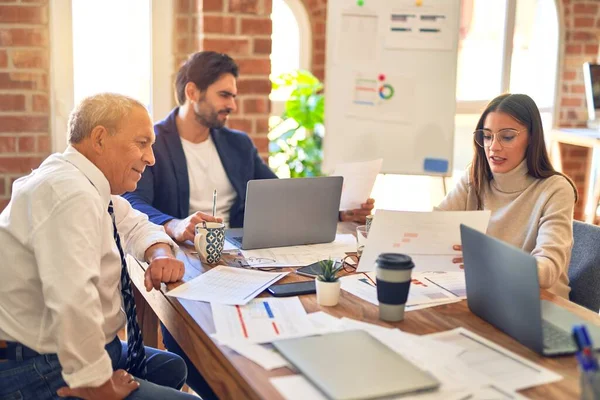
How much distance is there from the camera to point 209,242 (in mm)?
1904

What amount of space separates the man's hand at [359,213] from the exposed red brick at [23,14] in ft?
4.80

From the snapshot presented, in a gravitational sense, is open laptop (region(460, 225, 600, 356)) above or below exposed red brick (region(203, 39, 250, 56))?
below

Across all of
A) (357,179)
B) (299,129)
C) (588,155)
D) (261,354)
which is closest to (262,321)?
(261,354)

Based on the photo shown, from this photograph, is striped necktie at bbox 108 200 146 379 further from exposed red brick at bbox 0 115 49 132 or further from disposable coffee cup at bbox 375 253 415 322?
exposed red brick at bbox 0 115 49 132

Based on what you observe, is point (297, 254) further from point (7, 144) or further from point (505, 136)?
point (7, 144)

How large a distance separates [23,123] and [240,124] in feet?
2.91

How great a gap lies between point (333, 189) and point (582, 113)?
10.6ft

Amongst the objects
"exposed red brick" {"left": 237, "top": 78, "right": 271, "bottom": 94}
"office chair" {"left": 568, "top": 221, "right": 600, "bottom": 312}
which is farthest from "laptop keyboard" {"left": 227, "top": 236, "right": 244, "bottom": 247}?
"exposed red brick" {"left": 237, "top": 78, "right": 271, "bottom": 94}

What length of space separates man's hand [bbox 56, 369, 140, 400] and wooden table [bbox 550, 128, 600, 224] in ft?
10.7

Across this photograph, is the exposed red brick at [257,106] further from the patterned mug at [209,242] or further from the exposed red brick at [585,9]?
the exposed red brick at [585,9]

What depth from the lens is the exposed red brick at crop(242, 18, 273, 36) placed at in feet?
10.0

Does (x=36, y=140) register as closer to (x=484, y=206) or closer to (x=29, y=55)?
(x=29, y=55)

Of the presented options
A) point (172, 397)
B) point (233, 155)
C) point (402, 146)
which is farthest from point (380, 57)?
point (172, 397)

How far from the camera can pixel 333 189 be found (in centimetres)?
212
